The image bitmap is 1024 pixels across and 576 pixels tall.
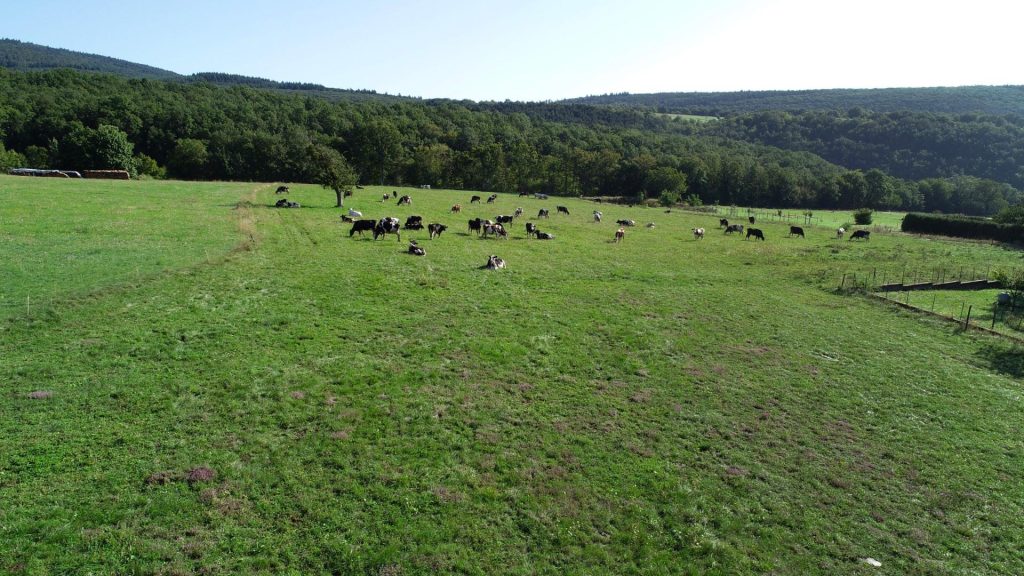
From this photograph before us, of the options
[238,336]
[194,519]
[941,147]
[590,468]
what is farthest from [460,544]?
[941,147]

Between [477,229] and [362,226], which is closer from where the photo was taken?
[362,226]

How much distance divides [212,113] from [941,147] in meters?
214

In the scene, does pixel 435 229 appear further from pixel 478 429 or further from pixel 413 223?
pixel 478 429

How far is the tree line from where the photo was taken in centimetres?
9006

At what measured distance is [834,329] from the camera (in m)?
23.4

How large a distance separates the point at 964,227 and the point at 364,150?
90270mm

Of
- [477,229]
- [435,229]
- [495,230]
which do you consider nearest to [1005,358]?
[495,230]

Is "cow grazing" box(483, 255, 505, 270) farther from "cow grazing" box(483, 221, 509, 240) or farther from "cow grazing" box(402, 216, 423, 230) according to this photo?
"cow grazing" box(402, 216, 423, 230)

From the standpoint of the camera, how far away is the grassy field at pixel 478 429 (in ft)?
31.4

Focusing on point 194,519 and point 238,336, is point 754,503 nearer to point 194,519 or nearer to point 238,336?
point 194,519

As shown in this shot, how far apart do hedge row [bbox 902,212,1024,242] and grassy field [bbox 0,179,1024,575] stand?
149 ft

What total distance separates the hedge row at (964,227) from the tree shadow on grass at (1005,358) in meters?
47.1

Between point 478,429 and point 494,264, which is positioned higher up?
point 494,264

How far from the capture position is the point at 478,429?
13336 mm
